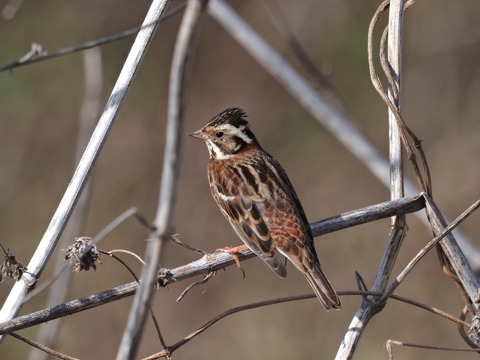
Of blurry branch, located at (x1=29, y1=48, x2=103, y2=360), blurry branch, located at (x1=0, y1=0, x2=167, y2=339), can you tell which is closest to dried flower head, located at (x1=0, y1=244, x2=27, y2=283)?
blurry branch, located at (x1=0, y1=0, x2=167, y2=339)

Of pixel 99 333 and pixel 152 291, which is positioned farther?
pixel 99 333

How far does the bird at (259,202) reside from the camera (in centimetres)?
409

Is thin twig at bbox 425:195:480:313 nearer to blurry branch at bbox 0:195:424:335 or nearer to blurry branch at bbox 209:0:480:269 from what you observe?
blurry branch at bbox 0:195:424:335

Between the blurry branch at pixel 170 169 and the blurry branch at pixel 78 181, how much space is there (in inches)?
43.4

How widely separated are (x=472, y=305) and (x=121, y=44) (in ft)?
23.5

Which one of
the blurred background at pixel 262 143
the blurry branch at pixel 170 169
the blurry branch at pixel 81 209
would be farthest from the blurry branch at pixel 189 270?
the blurred background at pixel 262 143

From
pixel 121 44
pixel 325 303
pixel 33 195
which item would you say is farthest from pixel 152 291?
pixel 121 44

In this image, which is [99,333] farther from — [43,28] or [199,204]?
[43,28]

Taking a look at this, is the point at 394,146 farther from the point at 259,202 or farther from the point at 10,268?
the point at 10,268

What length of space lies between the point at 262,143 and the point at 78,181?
616cm

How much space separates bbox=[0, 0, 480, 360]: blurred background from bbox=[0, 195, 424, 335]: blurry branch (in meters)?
4.83

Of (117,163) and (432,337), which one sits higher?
(117,163)

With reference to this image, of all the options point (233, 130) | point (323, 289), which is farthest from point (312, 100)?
point (323, 289)

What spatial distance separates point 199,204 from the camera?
30.0ft
